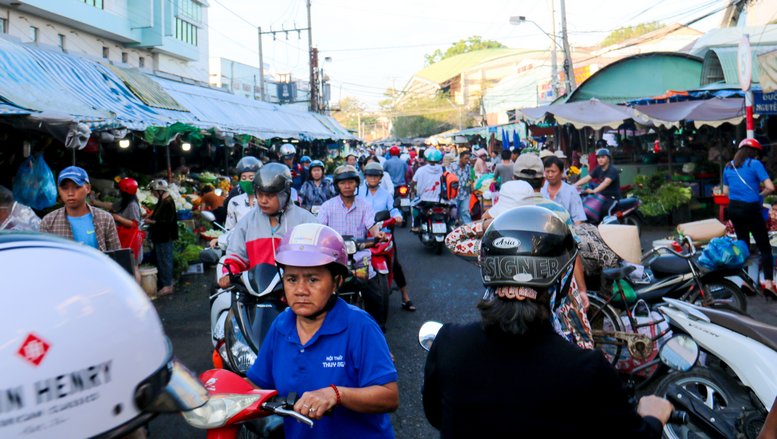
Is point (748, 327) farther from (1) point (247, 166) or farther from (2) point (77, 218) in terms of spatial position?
(1) point (247, 166)

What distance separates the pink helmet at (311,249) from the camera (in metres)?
2.63

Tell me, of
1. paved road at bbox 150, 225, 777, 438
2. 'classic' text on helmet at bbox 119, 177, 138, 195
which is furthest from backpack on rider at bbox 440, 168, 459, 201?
'classic' text on helmet at bbox 119, 177, 138, 195

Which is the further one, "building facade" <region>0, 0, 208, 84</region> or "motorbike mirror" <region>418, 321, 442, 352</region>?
"building facade" <region>0, 0, 208, 84</region>

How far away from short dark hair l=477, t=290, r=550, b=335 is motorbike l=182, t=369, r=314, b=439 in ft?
2.01

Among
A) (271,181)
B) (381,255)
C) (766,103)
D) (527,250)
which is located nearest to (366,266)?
(381,255)

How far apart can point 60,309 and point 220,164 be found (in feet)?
67.1

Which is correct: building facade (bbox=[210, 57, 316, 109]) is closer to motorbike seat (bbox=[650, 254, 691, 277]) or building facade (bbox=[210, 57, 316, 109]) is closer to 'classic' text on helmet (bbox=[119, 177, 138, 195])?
'classic' text on helmet (bbox=[119, 177, 138, 195])

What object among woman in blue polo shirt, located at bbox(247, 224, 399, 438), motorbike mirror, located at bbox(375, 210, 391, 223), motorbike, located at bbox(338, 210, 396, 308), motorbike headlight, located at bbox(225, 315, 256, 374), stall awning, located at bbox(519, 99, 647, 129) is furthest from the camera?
stall awning, located at bbox(519, 99, 647, 129)

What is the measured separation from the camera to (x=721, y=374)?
4031 mm

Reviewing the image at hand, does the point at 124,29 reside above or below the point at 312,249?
above

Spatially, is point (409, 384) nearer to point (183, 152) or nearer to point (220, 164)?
point (183, 152)

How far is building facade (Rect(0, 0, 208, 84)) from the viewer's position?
28.2 metres

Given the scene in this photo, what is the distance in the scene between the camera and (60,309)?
4.12 feet

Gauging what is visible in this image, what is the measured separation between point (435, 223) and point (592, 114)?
5.04 meters
